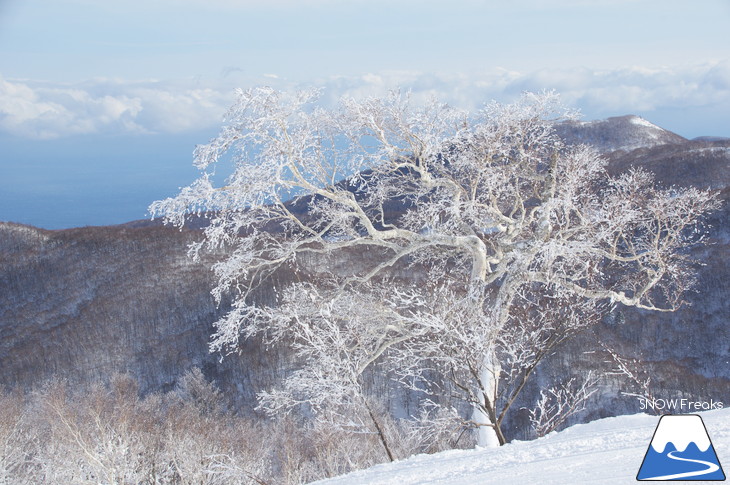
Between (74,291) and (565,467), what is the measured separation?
2130 inches

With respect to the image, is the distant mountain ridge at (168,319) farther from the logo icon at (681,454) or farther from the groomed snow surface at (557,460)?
the logo icon at (681,454)

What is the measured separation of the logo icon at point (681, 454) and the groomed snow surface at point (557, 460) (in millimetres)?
138

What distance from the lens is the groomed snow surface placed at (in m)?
4.96

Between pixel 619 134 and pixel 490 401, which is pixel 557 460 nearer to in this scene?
pixel 490 401

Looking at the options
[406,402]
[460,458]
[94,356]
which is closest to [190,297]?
[94,356]

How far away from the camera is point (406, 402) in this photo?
35.6 m

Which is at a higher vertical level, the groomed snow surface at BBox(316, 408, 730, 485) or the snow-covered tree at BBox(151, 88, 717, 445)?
the snow-covered tree at BBox(151, 88, 717, 445)

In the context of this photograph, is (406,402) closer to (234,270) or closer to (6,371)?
(234,270)

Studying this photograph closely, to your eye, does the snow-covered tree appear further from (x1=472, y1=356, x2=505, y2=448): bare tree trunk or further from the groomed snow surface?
the groomed snow surface

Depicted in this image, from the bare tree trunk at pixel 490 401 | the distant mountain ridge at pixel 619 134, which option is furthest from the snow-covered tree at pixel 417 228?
the distant mountain ridge at pixel 619 134

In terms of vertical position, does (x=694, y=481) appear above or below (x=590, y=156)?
below

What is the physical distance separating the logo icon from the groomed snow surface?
0.14 meters

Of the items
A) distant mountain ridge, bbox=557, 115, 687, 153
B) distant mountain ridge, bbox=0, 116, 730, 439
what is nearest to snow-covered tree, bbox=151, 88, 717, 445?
distant mountain ridge, bbox=0, 116, 730, 439

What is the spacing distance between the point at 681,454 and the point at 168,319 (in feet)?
152
